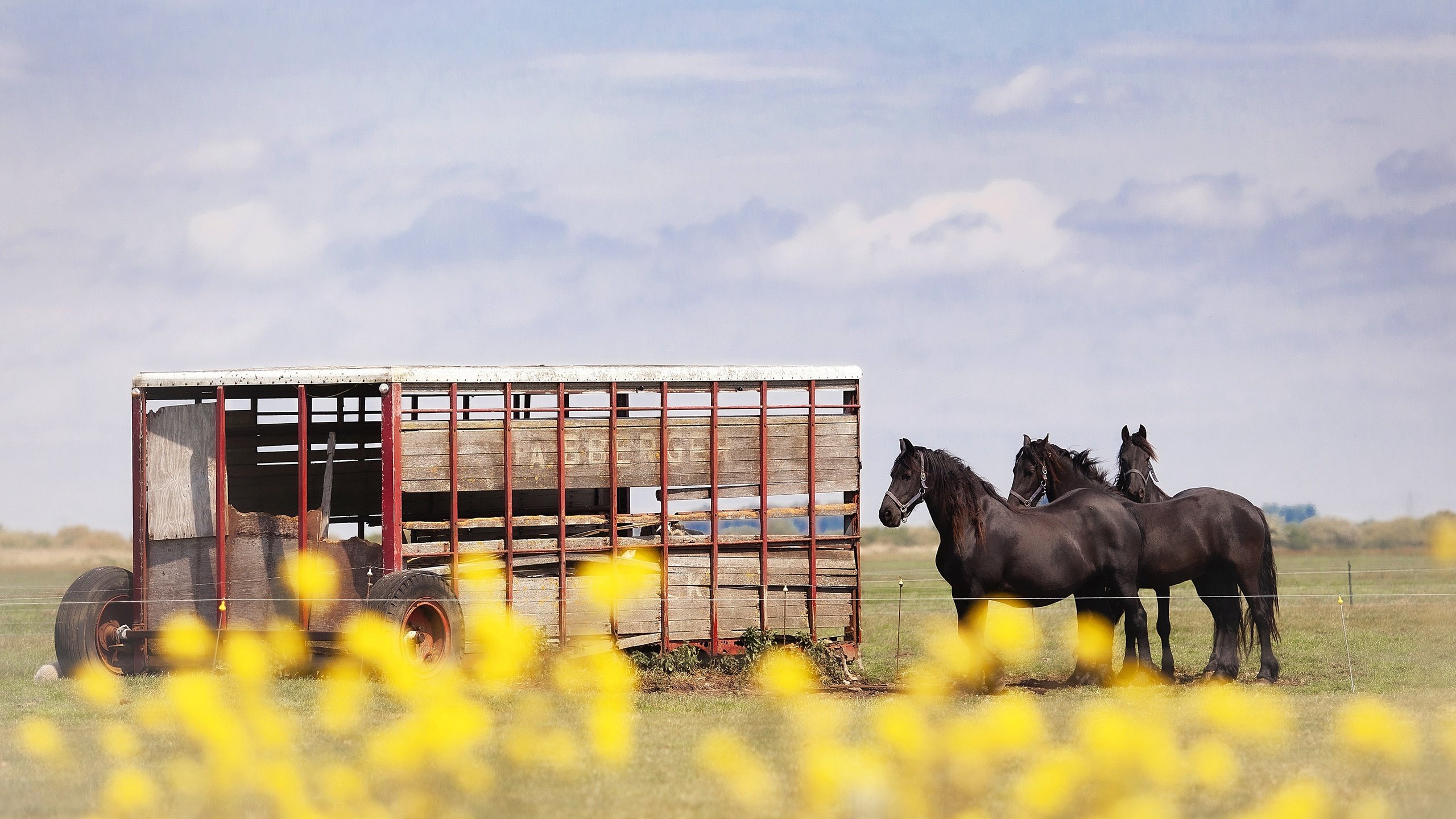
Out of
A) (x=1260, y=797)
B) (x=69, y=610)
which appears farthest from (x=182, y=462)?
(x=1260, y=797)

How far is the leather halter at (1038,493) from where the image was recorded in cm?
1816

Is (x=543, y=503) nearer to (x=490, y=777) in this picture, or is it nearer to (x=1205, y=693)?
(x=1205, y=693)

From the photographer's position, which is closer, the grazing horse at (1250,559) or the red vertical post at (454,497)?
the red vertical post at (454,497)

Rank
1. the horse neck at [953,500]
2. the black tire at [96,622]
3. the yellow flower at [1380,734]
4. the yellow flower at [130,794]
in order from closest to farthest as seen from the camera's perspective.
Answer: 1. the yellow flower at [130,794]
2. the yellow flower at [1380,734]
3. the horse neck at [953,500]
4. the black tire at [96,622]

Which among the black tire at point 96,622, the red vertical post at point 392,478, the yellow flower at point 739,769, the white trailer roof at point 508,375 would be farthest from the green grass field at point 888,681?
the white trailer roof at point 508,375

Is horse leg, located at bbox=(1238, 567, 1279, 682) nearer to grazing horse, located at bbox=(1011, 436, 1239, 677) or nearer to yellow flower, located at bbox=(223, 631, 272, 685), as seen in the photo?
grazing horse, located at bbox=(1011, 436, 1239, 677)

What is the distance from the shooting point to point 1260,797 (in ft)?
32.4

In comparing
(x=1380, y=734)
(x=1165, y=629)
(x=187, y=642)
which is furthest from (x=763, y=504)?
(x=1380, y=734)

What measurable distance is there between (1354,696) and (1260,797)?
19.7ft

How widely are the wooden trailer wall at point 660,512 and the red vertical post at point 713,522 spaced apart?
0.06 ft

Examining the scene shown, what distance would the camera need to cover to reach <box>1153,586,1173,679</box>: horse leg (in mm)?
16906

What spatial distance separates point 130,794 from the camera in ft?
30.0

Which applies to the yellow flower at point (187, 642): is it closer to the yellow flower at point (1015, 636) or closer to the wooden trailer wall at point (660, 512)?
the wooden trailer wall at point (660, 512)

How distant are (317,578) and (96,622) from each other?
111 inches
